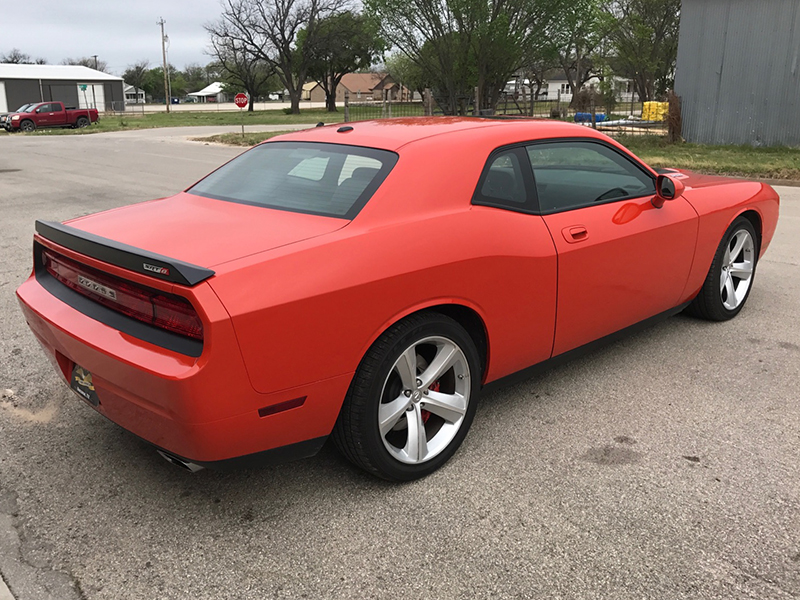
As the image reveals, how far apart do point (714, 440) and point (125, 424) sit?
2.65 meters

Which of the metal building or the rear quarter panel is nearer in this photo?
the rear quarter panel

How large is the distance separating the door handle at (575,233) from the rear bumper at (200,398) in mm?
1437

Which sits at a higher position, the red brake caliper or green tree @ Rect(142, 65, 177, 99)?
green tree @ Rect(142, 65, 177, 99)

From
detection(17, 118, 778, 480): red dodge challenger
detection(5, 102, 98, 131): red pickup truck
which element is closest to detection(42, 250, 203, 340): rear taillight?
detection(17, 118, 778, 480): red dodge challenger

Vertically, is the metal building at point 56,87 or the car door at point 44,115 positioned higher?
the metal building at point 56,87

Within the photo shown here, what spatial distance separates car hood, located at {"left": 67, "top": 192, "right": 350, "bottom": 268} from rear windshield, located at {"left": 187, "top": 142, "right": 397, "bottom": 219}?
0.10 meters

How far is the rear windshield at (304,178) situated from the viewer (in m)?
3.14

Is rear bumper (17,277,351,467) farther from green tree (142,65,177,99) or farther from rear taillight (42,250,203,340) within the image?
green tree (142,65,177,99)

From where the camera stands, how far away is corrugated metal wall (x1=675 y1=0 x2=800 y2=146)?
17.2m

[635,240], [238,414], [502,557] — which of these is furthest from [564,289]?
[238,414]

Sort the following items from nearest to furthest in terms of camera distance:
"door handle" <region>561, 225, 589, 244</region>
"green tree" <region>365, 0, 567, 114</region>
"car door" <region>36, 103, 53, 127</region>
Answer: "door handle" <region>561, 225, 589, 244</region> → "green tree" <region>365, 0, 567, 114</region> → "car door" <region>36, 103, 53, 127</region>

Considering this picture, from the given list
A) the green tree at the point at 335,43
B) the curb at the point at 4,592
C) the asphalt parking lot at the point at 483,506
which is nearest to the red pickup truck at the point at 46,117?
the green tree at the point at 335,43

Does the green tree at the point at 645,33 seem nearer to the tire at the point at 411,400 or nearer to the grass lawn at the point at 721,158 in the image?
the grass lawn at the point at 721,158

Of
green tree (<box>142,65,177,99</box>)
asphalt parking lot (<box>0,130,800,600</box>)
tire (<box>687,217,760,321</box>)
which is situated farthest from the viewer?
green tree (<box>142,65,177,99</box>)
